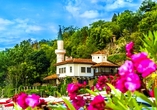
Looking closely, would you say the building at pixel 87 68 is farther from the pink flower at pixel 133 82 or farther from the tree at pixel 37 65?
the pink flower at pixel 133 82

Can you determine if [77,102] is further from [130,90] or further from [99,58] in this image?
[99,58]

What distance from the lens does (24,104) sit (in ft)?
6.72

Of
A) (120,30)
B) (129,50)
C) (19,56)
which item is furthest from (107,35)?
(129,50)

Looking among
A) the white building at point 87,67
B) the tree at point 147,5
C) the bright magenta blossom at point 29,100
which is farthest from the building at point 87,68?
the bright magenta blossom at point 29,100

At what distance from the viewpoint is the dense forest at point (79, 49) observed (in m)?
60.0

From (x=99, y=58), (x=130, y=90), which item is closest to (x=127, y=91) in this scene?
(x=130, y=90)

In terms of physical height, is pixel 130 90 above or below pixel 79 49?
below

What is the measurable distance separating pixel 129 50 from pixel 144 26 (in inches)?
2011

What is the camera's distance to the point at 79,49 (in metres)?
65.1

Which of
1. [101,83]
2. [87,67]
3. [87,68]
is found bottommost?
[101,83]

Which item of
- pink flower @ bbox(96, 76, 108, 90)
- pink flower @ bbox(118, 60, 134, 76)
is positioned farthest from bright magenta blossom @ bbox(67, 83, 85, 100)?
pink flower @ bbox(96, 76, 108, 90)

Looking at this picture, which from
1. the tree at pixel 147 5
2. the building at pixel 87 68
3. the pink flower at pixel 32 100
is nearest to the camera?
the pink flower at pixel 32 100

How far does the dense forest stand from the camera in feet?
197

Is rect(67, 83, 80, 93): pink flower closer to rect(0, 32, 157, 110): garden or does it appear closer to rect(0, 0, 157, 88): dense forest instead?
rect(0, 32, 157, 110): garden
